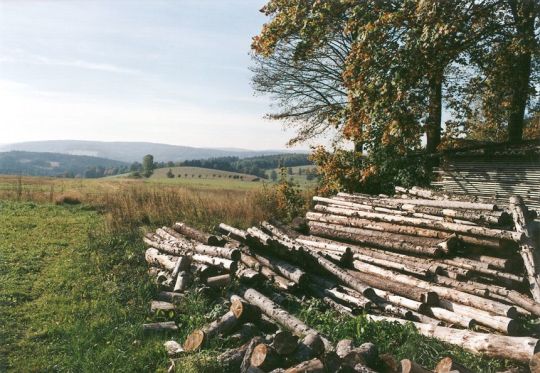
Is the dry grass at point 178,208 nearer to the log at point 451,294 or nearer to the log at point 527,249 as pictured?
the log at point 451,294

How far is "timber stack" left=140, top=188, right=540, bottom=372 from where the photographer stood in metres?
5.93

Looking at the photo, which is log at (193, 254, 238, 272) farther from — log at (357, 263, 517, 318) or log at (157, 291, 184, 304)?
log at (357, 263, 517, 318)

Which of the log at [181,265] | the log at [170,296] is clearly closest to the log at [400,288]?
the log at [181,265]

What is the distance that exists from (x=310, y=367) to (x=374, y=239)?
6.54 metres

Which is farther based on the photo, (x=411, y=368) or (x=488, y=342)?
(x=488, y=342)

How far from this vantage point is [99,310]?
8531 mm

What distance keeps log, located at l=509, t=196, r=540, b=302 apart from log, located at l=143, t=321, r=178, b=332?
671 centimetres

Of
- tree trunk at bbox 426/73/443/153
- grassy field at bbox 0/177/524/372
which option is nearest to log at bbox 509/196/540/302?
grassy field at bbox 0/177/524/372

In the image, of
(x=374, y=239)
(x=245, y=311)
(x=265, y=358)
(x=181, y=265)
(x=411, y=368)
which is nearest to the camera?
(x=411, y=368)

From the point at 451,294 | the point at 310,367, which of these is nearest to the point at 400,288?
the point at 451,294

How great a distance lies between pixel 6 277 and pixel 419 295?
930cm

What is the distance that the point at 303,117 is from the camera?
90.6 feet

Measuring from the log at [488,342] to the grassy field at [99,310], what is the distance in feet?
0.49

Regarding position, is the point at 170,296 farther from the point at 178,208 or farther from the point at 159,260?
the point at 178,208
